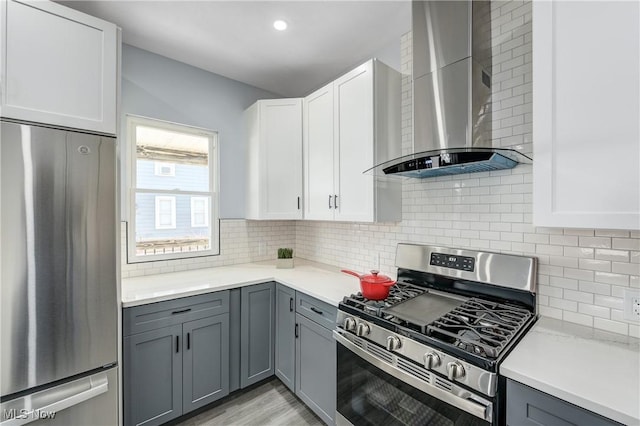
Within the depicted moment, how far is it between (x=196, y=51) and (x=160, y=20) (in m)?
0.39

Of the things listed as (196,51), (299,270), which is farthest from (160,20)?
(299,270)

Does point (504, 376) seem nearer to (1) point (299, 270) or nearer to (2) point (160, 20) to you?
(1) point (299, 270)

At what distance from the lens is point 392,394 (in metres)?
1.36

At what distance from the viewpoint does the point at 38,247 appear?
4.54ft

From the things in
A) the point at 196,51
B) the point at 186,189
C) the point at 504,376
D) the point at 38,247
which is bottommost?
the point at 504,376

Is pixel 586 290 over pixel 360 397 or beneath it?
over

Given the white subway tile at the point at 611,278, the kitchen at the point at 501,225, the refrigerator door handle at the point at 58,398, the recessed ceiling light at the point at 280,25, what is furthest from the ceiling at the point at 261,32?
the refrigerator door handle at the point at 58,398

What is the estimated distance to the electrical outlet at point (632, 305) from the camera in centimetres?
121

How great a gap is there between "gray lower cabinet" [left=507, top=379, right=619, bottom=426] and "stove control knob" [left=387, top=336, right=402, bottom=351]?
1.44 feet

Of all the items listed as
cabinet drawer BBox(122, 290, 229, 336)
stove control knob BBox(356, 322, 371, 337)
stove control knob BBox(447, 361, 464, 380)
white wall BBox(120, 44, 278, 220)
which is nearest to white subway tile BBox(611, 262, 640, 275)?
stove control knob BBox(447, 361, 464, 380)

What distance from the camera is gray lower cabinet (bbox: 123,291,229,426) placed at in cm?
175

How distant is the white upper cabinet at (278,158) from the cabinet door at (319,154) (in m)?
0.09

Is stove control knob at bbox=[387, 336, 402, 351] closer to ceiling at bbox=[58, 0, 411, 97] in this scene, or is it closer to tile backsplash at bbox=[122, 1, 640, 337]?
tile backsplash at bbox=[122, 1, 640, 337]

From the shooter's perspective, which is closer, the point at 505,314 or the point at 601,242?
the point at 601,242
